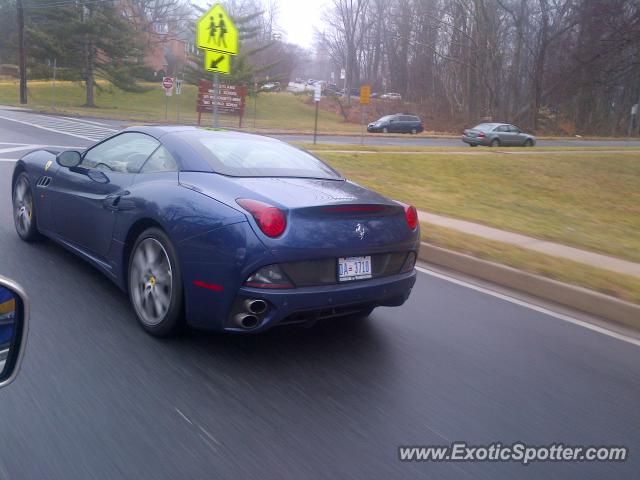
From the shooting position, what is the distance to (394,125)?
153ft

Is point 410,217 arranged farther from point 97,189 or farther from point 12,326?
point 12,326

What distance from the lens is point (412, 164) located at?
59.8 ft

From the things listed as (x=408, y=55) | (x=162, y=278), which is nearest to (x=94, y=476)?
(x=162, y=278)

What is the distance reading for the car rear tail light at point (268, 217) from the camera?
404 centimetres

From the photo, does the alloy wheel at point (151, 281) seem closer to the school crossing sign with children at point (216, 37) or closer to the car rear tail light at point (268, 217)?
the car rear tail light at point (268, 217)

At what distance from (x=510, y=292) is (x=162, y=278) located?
12.3 feet

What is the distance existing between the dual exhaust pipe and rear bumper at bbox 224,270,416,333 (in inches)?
0.9

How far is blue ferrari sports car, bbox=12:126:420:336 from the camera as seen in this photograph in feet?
13.3

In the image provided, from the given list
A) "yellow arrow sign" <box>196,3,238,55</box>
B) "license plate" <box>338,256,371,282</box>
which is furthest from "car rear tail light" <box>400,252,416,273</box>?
"yellow arrow sign" <box>196,3,238,55</box>

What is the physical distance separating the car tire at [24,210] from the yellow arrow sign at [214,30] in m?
5.72

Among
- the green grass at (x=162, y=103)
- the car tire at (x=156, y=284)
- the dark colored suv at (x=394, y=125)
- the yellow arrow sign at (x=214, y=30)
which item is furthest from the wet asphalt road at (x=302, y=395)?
the green grass at (x=162, y=103)

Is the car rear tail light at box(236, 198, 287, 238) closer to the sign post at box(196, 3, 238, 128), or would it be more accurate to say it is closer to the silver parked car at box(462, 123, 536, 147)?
the sign post at box(196, 3, 238, 128)

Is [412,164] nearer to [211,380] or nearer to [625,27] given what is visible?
[625,27]

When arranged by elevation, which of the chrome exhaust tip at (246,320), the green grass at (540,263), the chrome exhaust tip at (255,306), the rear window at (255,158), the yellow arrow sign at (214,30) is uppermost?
the yellow arrow sign at (214,30)
